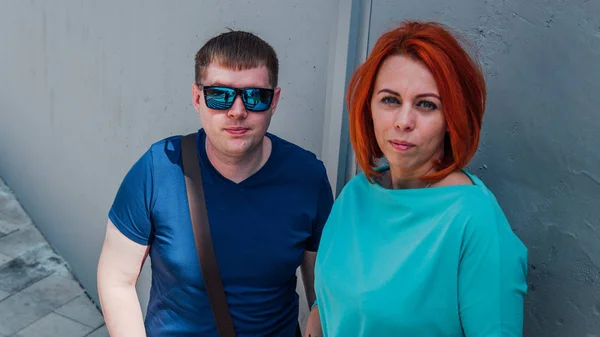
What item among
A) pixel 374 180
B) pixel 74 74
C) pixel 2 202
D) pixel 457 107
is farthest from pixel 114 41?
pixel 457 107

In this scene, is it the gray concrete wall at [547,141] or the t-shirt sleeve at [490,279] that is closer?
the t-shirt sleeve at [490,279]

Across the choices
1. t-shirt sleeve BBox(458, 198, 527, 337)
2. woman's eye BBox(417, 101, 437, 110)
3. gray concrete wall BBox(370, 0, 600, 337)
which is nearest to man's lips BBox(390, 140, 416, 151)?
woman's eye BBox(417, 101, 437, 110)

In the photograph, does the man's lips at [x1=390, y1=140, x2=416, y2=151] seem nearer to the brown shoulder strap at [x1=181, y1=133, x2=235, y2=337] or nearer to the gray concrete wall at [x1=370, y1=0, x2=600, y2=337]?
the gray concrete wall at [x1=370, y1=0, x2=600, y2=337]

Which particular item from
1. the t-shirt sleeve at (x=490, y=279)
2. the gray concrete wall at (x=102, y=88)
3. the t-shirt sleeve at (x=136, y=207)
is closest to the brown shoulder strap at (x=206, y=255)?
the t-shirt sleeve at (x=136, y=207)

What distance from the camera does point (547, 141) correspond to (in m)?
2.18

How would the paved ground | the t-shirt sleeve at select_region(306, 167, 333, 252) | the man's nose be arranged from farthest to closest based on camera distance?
the paved ground
the t-shirt sleeve at select_region(306, 167, 333, 252)
the man's nose

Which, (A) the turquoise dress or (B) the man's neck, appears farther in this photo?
(B) the man's neck

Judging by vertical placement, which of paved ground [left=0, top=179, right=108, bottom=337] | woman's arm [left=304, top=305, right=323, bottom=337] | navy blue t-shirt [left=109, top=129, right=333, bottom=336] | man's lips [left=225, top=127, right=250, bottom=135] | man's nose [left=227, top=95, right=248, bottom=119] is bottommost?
paved ground [left=0, top=179, right=108, bottom=337]

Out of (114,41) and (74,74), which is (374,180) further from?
(74,74)

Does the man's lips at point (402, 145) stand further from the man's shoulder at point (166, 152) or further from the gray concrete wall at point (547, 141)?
the man's shoulder at point (166, 152)

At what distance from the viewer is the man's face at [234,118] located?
8.27ft

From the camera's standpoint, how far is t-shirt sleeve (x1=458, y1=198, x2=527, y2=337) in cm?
179

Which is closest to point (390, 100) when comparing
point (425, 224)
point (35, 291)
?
point (425, 224)

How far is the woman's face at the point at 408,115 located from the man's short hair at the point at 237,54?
0.62 m
